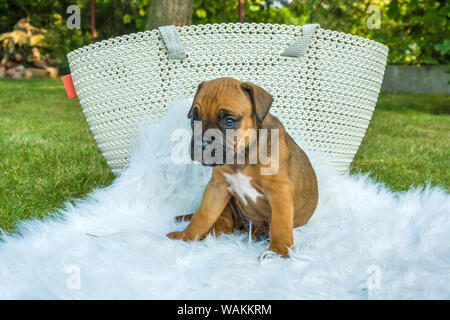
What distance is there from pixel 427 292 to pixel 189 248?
0.87 m

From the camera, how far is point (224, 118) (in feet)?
5.49

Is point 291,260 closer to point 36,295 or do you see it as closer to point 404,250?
point 404,250

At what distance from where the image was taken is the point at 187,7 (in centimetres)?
425

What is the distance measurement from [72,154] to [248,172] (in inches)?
84.0

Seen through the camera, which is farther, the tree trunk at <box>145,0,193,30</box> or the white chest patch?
the tree trunk at <box>145,0,193,30</box>

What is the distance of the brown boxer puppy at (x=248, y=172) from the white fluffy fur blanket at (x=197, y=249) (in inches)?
4.2

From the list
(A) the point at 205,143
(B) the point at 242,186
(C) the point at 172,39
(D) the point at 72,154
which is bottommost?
(D) the point at 72,154

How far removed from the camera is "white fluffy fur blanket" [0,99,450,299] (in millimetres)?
1439

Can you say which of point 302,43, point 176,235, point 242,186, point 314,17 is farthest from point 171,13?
point 176,235

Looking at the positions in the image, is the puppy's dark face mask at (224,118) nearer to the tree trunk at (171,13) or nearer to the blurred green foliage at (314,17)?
the blurred green foliage at (314,17)

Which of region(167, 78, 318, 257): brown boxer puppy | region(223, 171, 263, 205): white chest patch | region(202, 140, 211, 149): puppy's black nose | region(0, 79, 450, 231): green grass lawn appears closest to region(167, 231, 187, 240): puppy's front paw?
Answer: region(167, 78, 318, 257): brown boxer puppy

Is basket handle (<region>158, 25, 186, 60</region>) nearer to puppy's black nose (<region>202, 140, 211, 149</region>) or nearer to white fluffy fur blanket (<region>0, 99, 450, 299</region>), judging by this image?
white fluffy fur blanket (<region>0, 99, 450, 299</region>)

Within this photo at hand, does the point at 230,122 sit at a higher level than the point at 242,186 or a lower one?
higher

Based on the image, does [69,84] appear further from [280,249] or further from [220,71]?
[280,249]
